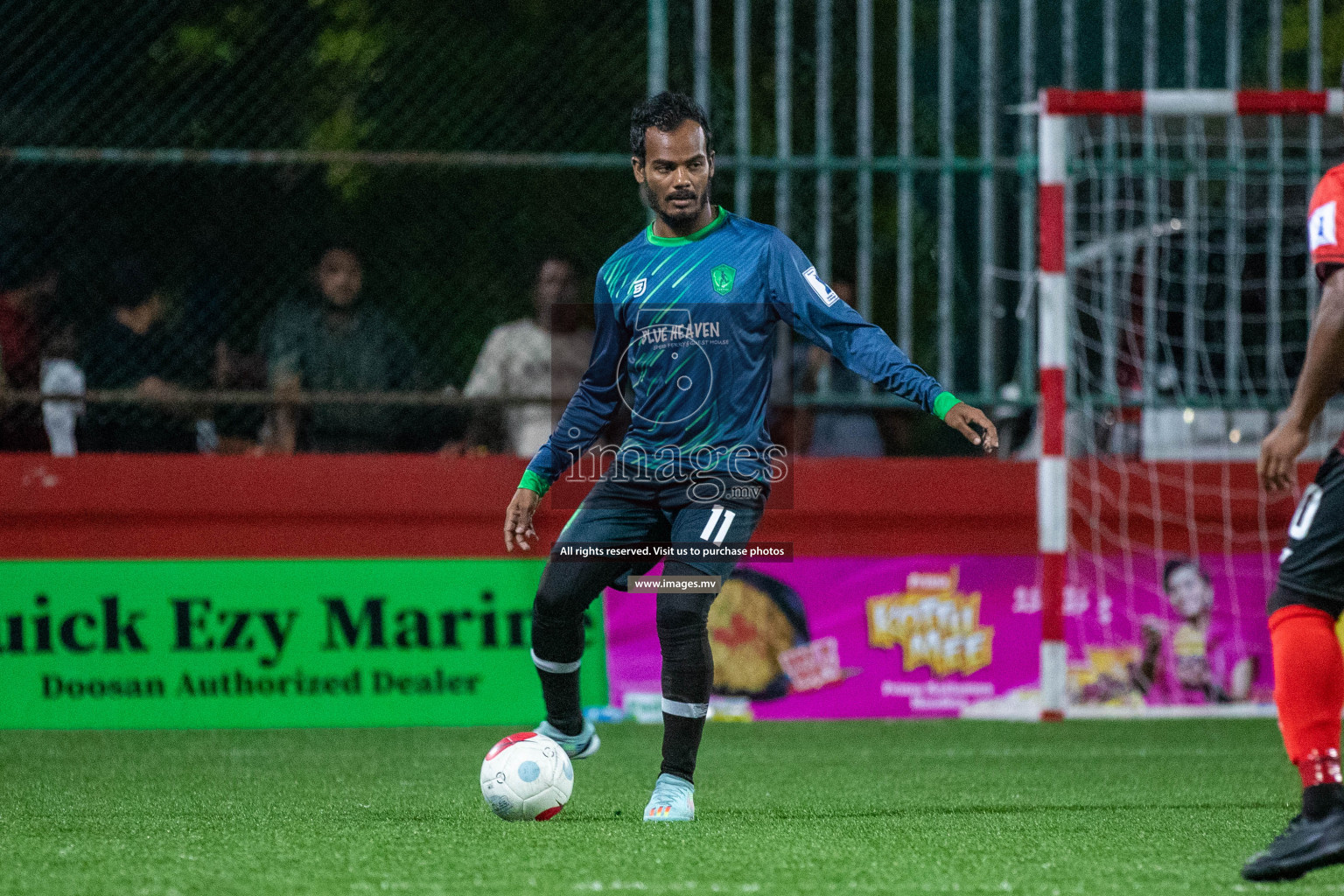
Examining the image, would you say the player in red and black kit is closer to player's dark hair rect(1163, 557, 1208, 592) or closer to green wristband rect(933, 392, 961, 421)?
green wristband rect(933, 392, 961, 421)

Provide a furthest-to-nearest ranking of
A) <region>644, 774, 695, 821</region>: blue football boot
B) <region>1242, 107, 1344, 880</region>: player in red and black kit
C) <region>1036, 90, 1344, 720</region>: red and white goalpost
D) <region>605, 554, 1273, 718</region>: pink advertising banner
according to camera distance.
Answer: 1. <region>1036, 90, 1344, 720</region>: red and white goalpost
2. <region>605, 554, 1273, 718</region>: pink advertising banner
3. <region>644, 774, 695, 821</region>: blue football boot
4. <region>1242, 107, 1344, 880</region>: player in red and black kit

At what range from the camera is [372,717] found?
8.24m

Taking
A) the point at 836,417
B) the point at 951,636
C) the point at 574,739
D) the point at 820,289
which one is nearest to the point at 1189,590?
the point at 951,636

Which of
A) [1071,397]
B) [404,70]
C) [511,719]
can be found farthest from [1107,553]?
[404,70]

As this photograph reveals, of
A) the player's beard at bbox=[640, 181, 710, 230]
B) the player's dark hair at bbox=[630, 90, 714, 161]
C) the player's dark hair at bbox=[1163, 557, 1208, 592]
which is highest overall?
the player's dark hair at bbox=[630, 90, 714, 161]

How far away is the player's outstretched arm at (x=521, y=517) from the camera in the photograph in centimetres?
507

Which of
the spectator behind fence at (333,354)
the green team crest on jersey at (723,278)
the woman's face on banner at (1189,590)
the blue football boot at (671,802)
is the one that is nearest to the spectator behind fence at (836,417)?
the woman's face on banner at (1189,590)

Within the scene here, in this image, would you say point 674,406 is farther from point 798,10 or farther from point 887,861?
point 798,10

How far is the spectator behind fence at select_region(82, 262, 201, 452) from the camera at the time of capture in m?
8.25

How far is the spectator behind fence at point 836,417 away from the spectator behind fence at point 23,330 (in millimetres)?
3607

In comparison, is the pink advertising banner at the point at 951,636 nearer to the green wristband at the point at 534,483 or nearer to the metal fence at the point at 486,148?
the metal fence at the point at 486,148

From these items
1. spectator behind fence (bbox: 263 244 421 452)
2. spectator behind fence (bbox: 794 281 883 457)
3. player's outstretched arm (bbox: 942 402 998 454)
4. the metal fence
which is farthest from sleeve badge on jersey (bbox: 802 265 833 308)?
spectator behind fence (bbox: 263 244 421 452)

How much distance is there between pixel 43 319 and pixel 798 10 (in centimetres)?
398

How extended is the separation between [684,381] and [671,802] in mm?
1157
